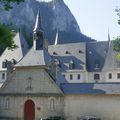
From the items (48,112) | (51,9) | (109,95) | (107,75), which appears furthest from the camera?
(51,9)

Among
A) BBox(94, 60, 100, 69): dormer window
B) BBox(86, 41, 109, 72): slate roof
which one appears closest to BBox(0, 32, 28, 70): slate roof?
BBox(86, 41, 109, 72): slate roof

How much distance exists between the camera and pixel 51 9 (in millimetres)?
177500

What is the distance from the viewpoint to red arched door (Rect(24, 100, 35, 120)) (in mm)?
46844

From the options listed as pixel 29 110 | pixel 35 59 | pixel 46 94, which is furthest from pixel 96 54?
pixel 29 110

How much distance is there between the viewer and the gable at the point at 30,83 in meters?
46.3

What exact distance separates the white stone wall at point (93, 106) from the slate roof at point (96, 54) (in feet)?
97.6

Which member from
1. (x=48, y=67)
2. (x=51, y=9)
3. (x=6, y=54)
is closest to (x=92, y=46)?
(x=6, y=54)

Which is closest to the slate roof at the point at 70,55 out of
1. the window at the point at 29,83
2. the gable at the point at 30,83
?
the gable at the point at 30,83

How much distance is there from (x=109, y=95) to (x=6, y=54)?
121 feet

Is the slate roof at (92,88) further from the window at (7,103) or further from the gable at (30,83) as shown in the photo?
the window at (7,103)

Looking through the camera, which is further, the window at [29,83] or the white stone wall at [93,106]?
the window at [29,83]

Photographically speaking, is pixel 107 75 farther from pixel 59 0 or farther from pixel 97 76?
pixel 59 0

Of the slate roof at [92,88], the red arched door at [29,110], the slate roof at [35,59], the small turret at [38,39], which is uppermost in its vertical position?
the small turret at [38,39]

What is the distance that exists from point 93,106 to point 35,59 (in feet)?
38.5
